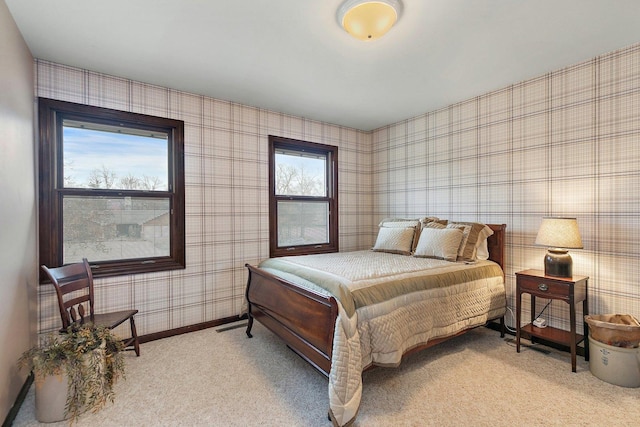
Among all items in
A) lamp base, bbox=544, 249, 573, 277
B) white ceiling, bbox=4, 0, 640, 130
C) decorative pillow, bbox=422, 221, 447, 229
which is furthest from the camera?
decorative pillow, bbox=422, 221, 447, 229

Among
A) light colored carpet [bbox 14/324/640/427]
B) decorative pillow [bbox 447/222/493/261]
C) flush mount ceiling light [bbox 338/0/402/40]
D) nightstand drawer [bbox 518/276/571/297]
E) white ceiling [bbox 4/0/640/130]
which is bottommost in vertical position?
light colored carpet [bbox 14/324/640/427]

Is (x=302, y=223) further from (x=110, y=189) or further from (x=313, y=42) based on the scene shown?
(x=313, y=42)

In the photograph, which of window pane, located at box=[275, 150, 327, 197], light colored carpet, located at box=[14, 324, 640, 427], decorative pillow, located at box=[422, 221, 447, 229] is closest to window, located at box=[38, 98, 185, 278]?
light colored carpet, located at box=[14, 324, 640, 427]

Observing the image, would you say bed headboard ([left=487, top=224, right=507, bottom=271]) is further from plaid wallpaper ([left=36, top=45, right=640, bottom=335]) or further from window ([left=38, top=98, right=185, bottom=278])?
window ([left=38, top=98, right=185, bottom=278])

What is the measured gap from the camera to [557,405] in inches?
74.6

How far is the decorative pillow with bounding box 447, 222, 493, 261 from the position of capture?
2941 mm

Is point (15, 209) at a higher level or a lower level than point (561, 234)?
higher

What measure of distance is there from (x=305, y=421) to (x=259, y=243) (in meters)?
2.15

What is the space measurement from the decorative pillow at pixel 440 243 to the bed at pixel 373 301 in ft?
0.04

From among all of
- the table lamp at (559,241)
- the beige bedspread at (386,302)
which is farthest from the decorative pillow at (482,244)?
the table lamp at (559,241)

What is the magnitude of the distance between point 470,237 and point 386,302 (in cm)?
145

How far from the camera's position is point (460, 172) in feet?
11.5

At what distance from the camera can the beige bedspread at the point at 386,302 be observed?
1749 mm

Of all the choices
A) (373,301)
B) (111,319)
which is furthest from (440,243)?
(111,319)
